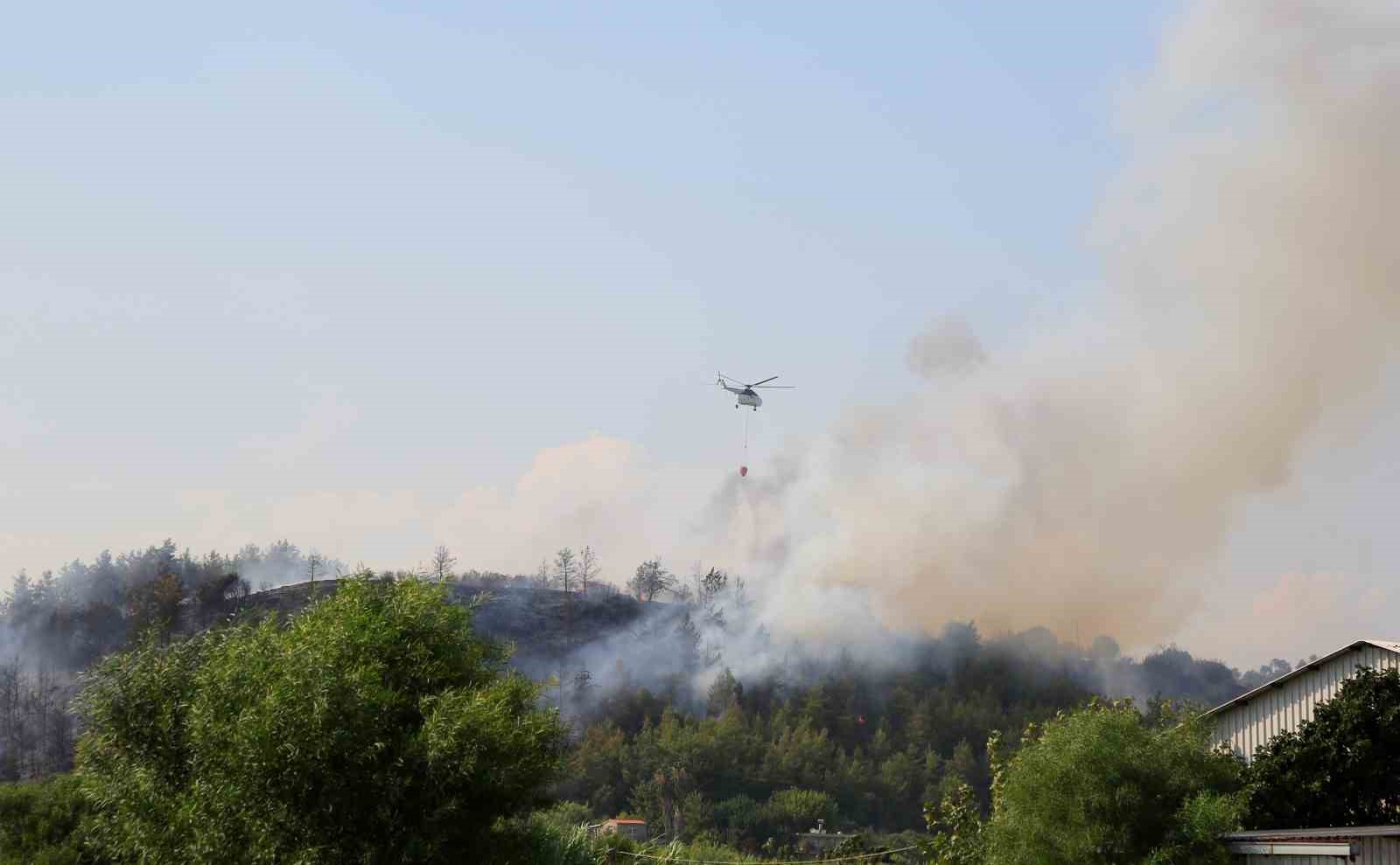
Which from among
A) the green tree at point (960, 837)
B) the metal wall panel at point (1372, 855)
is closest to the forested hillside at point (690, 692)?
the green tree at point (960, 837)

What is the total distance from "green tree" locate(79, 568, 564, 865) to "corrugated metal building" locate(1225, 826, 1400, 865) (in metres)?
17.1

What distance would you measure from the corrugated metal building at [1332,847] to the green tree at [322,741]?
1707 centimetres

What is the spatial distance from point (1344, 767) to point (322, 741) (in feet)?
89.2

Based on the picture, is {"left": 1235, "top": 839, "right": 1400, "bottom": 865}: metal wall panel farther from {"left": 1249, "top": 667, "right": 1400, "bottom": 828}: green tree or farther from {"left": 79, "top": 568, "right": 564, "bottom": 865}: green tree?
{"left": 79, "top": 568, "right": 564, "bottom": 865}: green tree

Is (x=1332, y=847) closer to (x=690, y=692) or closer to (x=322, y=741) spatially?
(x=322, y=741)

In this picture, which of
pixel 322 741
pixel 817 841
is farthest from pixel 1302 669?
pixel 817 841

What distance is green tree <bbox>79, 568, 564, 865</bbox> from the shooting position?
1215 inches

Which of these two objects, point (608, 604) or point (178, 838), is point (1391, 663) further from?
point (608, 604)

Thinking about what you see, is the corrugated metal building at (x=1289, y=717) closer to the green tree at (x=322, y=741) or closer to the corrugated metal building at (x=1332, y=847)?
the corrugated metal building at (x=1332, y=847)

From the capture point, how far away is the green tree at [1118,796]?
122 ft

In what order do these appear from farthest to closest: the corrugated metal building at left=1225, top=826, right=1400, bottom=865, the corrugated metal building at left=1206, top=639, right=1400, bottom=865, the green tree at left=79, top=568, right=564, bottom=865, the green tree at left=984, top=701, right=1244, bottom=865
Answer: the green tree at left=984, top=701, right=1244, bottom=865 → the corrugated metal building at left=1206, top=639, right=1400, bottom=865 → the green tree at left=79, top=568, right=564, bottom=865 → the corrugated metal building at left=1225, top=826, right=1400, bottom=865

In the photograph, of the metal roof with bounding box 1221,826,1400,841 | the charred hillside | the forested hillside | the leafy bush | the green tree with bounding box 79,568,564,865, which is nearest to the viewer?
the metal roof with bounding box 1221,826,1400,841

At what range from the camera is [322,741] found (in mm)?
30719

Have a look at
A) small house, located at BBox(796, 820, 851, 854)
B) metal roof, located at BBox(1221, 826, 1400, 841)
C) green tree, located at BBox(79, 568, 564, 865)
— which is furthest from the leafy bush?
small house, located at BBox(796, 820, 851, 854)
